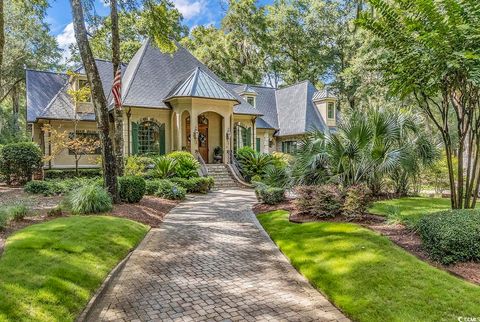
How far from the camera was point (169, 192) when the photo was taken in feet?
45.1

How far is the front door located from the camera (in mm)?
21391

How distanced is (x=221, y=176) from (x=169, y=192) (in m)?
5.70

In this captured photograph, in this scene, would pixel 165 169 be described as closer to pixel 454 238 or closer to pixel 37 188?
pixel 37 188

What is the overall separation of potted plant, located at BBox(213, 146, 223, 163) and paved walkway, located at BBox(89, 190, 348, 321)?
12731 millimetres

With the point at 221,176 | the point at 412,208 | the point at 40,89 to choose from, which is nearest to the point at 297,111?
the point at 221,176

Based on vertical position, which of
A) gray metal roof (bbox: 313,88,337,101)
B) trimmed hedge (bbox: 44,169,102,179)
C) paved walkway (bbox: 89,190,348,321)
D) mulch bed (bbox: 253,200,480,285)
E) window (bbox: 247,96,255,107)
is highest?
gray metal roof (bbox: 313,88,337,101)

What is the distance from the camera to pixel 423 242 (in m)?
5.90

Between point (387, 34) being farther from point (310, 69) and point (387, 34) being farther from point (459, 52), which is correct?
Answer: point (310, 69)

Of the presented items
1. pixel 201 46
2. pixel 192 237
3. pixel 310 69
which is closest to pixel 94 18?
pixel 192 237

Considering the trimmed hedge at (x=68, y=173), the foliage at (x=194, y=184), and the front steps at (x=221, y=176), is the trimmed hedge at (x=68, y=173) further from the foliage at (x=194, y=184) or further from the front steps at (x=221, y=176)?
the front steps at (x=221, y=176)

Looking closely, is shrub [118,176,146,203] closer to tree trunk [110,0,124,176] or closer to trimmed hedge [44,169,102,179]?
tree trunk [110,0,124,176]

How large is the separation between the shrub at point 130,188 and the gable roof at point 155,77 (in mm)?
8512

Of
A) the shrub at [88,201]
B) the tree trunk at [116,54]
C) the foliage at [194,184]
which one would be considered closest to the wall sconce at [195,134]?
the foliage at [194,184]

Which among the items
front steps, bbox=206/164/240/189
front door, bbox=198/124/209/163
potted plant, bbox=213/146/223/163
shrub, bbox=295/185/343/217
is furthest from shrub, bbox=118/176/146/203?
potted plant, bbox=213/146/223/163
